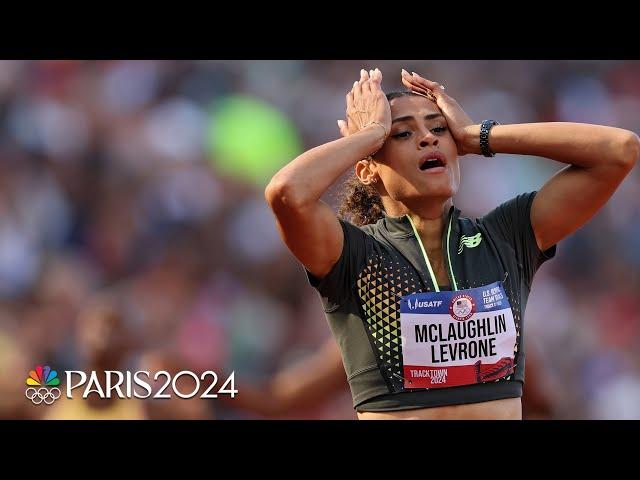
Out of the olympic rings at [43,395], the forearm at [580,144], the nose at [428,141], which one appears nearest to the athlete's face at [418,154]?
the nose at [428,141]

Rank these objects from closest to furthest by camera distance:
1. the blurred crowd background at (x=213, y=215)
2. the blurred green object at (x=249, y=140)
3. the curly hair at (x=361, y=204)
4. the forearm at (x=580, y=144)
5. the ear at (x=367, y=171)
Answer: the forearm at (x=580, y=144), the ear at (x=367, y=171), the curly hair at (x=361, y=204), the blurred crowd background at (x=213, y=215), the blurred green object at (x=249, y=140)

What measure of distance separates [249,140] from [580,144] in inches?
140

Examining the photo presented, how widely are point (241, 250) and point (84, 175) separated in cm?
115

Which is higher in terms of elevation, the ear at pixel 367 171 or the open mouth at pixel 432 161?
the ear at pixel 367 171

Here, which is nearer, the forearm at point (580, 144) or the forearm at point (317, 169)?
the forearm at point (317, 169)

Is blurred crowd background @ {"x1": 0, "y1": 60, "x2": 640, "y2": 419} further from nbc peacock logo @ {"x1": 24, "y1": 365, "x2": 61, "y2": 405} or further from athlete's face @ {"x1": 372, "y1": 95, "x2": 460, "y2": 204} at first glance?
athlete's face @ {"x1": 372, "y1": 95, "x2": 460, "y2": 204}

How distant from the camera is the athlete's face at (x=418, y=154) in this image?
10.0 ft

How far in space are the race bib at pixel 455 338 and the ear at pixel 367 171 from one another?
0.57 meters

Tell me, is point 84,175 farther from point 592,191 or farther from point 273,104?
point 592,191

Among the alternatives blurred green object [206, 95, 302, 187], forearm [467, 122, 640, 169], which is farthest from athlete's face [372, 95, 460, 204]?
blurred green object [206, 95, 302, 187]

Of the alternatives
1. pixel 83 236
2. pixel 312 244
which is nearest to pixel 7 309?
pixel 83 236

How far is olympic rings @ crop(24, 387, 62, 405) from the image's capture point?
5.09m

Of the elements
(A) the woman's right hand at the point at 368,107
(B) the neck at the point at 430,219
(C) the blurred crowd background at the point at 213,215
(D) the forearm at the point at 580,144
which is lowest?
(B) the neck at the point at 430,219

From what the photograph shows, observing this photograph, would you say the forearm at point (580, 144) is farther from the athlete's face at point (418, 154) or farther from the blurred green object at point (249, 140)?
the blurred green object at point (249, 140)
